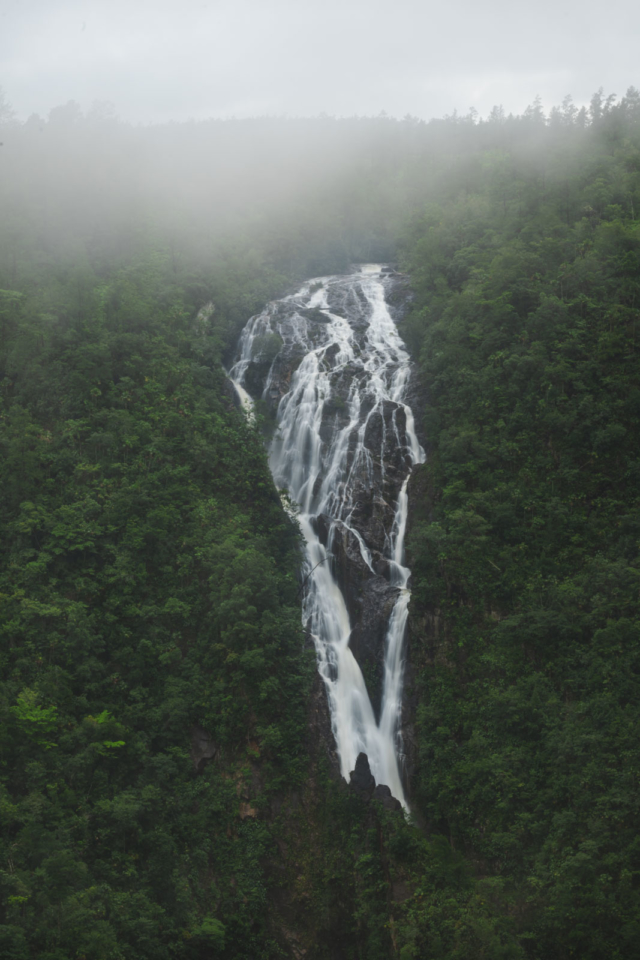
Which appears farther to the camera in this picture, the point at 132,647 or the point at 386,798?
the point at 132,647

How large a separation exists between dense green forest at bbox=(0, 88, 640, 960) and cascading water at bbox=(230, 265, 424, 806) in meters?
0.99

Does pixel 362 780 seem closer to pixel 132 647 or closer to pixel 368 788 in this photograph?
pixel 368 788

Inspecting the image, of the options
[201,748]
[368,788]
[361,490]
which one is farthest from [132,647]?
[361,490]

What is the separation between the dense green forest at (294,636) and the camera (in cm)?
1603

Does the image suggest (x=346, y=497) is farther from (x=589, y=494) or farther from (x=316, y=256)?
(x=316, y=256)

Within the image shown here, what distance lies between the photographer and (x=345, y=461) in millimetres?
27219

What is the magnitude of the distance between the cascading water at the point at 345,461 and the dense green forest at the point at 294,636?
0.99 m

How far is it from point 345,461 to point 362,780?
12209 mm

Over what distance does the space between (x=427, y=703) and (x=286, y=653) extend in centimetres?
480

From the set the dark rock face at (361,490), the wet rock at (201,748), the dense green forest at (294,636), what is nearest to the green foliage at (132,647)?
the dense green forest at (294,636)

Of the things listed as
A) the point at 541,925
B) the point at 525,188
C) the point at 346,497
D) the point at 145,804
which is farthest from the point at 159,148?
the point at 541,925

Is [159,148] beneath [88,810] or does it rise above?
above

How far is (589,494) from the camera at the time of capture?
22.5m

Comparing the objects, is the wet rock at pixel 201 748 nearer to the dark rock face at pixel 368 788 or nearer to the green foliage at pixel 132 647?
the green foliage at pixel 132 647
